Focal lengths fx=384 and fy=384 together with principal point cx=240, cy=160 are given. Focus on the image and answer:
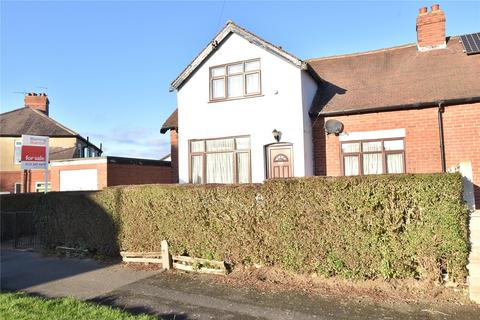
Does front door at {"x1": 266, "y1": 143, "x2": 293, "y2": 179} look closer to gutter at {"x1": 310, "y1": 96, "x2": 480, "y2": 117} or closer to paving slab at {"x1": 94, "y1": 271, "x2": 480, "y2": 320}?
gutter at {"x1": 310, "y1": 96, "x2": 480, "y2": 117}

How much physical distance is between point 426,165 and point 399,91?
100 inches

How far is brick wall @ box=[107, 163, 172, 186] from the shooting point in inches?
812

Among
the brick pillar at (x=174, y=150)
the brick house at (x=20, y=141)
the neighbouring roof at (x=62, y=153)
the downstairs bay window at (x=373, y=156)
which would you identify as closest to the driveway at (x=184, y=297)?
the brick pillar at (x=174, y=150)

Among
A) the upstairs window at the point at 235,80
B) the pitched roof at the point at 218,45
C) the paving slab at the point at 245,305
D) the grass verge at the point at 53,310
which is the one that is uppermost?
the pitched roof at the point at 218,45

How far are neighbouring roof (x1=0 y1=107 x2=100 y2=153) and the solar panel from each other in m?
28.0

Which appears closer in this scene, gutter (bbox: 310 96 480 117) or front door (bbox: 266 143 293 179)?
gutter (bbox: 310 96 480 117)

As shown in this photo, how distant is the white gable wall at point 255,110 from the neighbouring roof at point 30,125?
21.5 m

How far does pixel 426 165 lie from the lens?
1139cm

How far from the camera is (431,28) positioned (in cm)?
1407

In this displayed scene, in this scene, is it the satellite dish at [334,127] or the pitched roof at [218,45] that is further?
the satellite dish at [334,127]

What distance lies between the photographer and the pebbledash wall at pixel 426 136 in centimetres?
1100

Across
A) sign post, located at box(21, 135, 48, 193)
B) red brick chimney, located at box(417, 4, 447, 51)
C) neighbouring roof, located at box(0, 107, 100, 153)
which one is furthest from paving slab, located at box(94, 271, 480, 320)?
neighbouring roof, located at box(0, 107, 100, 153)

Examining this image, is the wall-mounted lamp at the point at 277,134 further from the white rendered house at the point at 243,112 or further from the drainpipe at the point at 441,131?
the drainpipe at the point at 441,131

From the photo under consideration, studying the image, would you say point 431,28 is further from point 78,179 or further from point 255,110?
point 78,179
